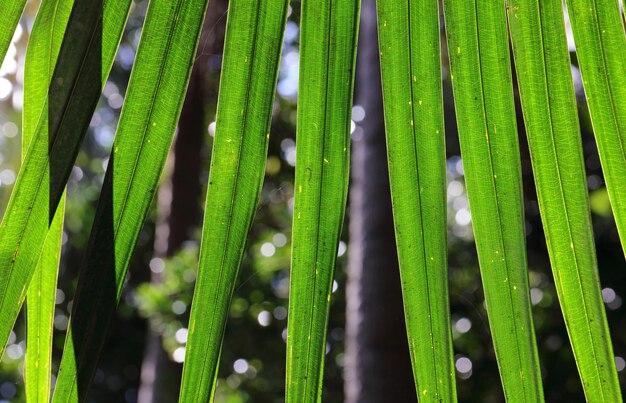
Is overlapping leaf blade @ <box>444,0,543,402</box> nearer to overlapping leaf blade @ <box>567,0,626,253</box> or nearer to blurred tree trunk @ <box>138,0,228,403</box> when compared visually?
overlapping leaf blade @ <box>567,0,626,253</box>

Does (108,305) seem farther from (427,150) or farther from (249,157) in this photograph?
(427,150)

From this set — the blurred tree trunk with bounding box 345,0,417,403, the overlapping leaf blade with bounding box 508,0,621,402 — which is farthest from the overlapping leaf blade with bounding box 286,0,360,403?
the blurred tree trunk with bounding box 345,0,417,403

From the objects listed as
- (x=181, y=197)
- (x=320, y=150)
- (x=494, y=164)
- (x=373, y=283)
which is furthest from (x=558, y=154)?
(x=181, y=197)

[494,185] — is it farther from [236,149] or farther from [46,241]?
[46,241]

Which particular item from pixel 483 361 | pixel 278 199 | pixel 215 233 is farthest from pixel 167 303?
pixel 215 233

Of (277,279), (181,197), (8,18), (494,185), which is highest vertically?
(181,197)
